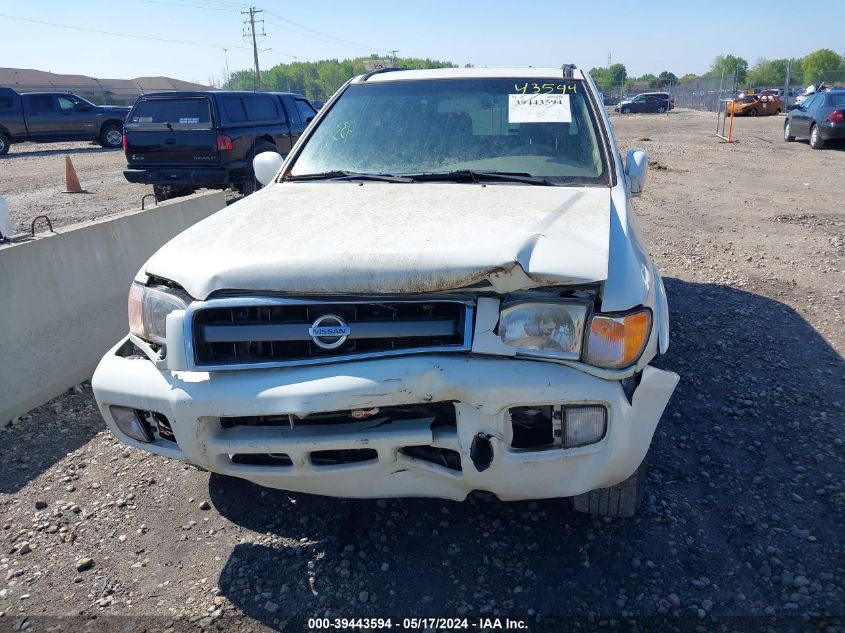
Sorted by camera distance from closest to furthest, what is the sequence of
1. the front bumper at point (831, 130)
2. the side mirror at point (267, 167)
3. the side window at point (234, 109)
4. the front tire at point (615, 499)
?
1. the front tire at point (615, 499)
2. the side mirror at point (267, 167)
3. the side window at point (234, 109)
4. the front bumper at point (831, 130)

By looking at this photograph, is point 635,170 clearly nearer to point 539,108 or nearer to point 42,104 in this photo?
point 539,108

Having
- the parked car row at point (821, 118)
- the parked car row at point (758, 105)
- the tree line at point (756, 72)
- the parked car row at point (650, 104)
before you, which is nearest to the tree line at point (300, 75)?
the tree line at point (756, 72)

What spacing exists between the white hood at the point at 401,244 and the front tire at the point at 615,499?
39.5 inches

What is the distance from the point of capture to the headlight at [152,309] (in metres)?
2.45

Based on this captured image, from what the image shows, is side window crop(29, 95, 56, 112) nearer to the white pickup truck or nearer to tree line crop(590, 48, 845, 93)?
the white pickup truck

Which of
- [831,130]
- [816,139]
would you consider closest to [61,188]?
[831,130]

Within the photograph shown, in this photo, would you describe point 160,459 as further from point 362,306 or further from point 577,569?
point 577,569

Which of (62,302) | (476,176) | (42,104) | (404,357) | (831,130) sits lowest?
(62,302)

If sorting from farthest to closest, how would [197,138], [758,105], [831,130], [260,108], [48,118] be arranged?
1. [758,105]
2. [48,118]
3. [831,130]
4. [260,108]
5. [197,138]

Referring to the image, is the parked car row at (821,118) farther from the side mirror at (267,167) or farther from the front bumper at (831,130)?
the side mirror at (267,167)

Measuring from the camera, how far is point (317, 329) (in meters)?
2.23

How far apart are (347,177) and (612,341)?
1.86 m

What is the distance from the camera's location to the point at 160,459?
11.5ft

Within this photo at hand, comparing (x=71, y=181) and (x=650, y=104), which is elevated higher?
(x=650, y=104)
